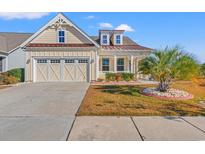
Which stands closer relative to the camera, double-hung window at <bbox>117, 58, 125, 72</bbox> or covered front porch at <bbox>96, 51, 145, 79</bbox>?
covered front porch at <bbox>96, 51, 145, 79</bbox>

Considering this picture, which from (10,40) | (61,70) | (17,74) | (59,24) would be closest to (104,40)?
(59,24)

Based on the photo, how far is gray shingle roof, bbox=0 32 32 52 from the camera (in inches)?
1157

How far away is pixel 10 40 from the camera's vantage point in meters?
31.1

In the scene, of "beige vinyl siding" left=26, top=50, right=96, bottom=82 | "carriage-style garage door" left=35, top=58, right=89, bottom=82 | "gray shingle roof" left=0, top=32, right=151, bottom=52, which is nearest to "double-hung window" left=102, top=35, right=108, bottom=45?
"gray shingle roof" left=0, top=32, right=151, bottom=52

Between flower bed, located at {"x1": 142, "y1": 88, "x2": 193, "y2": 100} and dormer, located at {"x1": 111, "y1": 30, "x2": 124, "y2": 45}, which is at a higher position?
dormer, located at {"x1": 111, "y1": 30, "x2": 124, "y2": 45}

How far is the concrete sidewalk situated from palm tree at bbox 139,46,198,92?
5.60m

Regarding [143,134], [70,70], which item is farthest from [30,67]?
[143,134]

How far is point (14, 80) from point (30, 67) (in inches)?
74.2

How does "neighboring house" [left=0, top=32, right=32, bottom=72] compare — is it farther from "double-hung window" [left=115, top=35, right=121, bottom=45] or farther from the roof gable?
"double-hung window" [left=115, top=35, right=121, bottom=45]

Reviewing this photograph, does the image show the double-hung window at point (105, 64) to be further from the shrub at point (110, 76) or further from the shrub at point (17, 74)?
the shrub at point (17, 74)

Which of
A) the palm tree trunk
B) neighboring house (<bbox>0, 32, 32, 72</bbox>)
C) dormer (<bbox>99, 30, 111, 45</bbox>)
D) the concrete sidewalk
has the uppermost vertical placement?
dormer (<bbox>99, 30, 111, 45</bbox>)

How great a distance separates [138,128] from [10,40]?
28321mm

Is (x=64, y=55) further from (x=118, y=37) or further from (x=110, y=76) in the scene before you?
(x=118, y=37)
